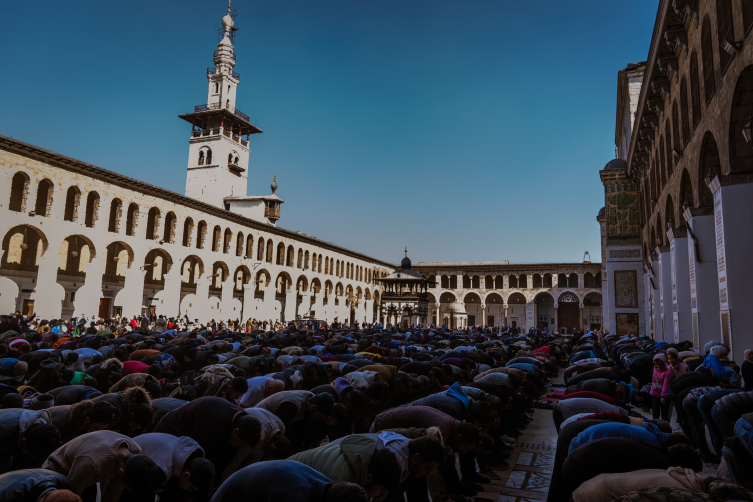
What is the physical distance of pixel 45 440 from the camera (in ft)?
11.5

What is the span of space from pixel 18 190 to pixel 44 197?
3.29 ft

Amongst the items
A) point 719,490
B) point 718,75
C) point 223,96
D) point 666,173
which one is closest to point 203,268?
point 223,96

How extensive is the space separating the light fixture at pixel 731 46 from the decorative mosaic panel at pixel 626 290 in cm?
1535

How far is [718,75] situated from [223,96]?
37.0 meters

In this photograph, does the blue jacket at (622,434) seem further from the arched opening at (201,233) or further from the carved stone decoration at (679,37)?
the arched opening at (201,233)

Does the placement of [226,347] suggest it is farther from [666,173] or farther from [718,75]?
[666,173]

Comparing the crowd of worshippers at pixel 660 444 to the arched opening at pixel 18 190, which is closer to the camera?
the crowd of worshippers at pixel 660 444

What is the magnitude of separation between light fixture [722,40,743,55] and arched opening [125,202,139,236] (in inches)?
936

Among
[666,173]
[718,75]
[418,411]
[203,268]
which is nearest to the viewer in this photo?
[418,411]

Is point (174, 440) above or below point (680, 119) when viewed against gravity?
below

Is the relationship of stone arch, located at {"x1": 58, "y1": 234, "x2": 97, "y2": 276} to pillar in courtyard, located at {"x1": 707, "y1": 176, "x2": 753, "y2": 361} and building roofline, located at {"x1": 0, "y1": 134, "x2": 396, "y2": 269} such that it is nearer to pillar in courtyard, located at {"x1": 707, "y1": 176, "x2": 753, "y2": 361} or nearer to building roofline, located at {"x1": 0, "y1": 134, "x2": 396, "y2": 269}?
building roofline, located at {"x1": 0, "y1": 134, "x2": 396, "y2": 269}

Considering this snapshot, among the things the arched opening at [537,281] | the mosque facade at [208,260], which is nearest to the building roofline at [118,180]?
the mosque facade at [208,260]

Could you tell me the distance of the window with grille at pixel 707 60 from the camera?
31.3 ft

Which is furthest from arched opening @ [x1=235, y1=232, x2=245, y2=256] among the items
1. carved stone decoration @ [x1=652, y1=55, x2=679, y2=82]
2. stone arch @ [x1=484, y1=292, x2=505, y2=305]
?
stone arch @ [x1=484, y1=292, x2=505, y2=305]
